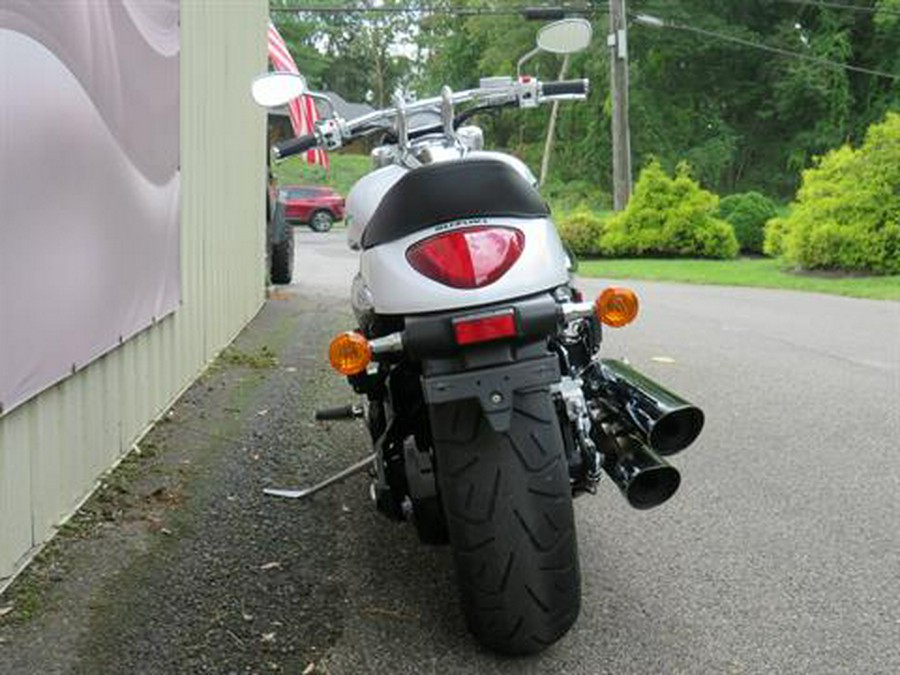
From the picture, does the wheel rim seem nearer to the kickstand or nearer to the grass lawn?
the grass lawn

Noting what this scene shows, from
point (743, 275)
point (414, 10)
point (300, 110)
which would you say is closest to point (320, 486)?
point (300, 110)

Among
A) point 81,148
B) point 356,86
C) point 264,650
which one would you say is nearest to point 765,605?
point 264,650

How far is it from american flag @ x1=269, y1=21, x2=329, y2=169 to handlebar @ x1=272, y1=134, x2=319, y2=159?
110 mm

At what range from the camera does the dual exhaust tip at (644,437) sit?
2.77m

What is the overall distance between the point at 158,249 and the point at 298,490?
1534mm

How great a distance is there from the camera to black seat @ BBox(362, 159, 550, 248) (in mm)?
2674

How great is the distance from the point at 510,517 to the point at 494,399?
0.31 meters

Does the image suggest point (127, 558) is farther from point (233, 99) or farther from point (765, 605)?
point (233, 99)

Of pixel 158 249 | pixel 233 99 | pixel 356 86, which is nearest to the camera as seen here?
pixel 158 249

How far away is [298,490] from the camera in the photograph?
161 inches

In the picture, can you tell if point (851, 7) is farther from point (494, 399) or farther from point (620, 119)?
point (494, 399)

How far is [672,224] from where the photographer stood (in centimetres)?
1991

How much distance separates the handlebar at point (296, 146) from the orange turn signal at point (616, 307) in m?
1.76

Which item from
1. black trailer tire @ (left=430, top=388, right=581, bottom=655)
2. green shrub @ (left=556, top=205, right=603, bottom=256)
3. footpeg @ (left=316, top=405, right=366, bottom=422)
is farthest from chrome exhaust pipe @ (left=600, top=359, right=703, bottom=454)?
green shrub @ (left=556, top=205, right=603, bottom=256)
